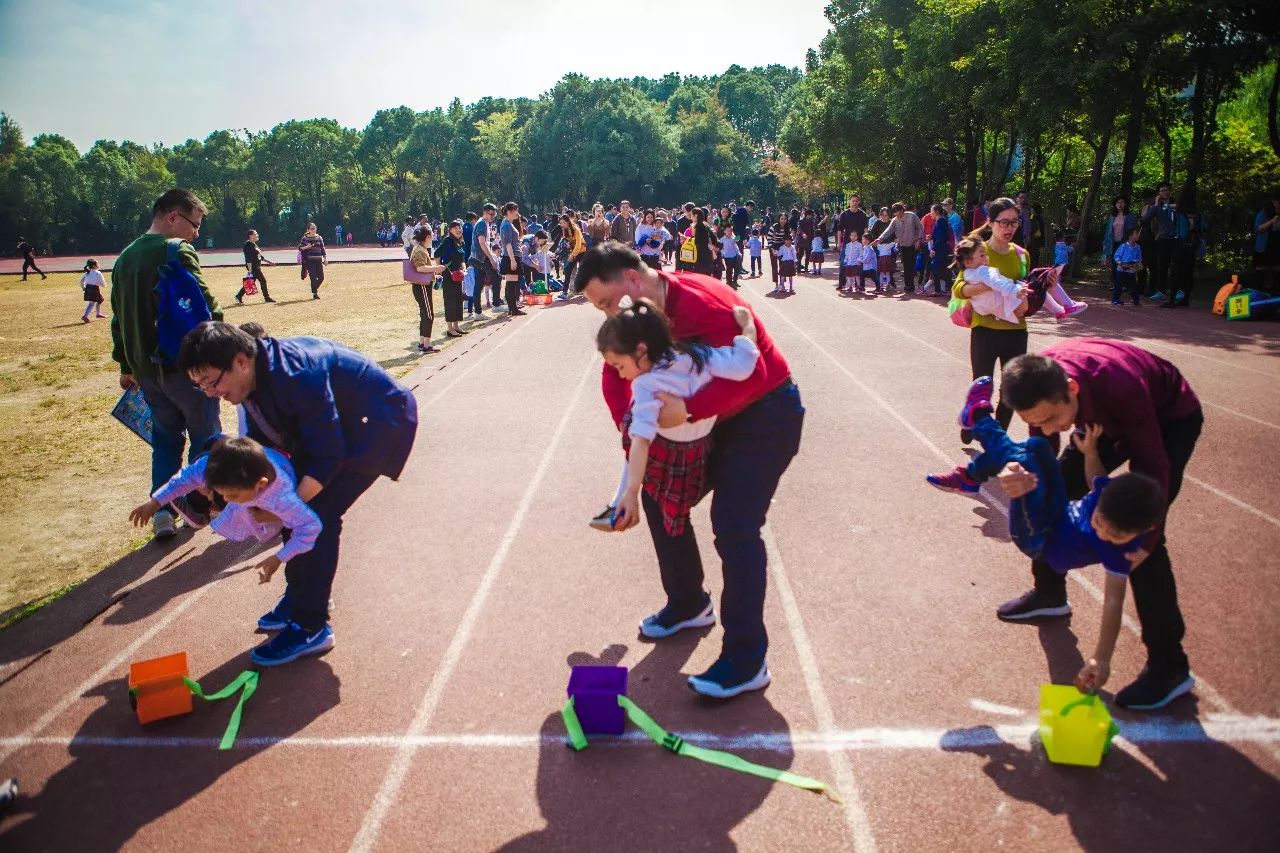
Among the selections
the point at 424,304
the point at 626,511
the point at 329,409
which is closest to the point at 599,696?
the point at 626,511

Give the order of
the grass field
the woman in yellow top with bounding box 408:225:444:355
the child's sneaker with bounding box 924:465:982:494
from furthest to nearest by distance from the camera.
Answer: the woman in yellow top with bounding box 408:225:444:355 < the grass field < the child's sneaker with bounding box 924:465:982:494

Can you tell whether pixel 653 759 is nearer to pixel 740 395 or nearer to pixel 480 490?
pixel 740 395

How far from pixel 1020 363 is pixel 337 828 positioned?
311 centimetres

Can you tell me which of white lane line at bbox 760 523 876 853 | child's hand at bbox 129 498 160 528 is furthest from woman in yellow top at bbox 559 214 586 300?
child's hand at bbox 129 498 160 528

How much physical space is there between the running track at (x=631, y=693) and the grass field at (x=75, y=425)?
1.93 ft

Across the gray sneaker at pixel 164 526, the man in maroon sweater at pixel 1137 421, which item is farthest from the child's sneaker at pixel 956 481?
the gray sneaker at pixel 164 526

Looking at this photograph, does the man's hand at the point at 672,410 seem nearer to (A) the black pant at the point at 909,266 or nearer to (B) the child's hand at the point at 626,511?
(B) the child's hand at the point at 626,511

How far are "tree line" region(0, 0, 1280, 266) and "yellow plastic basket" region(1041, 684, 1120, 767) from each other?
15.7m

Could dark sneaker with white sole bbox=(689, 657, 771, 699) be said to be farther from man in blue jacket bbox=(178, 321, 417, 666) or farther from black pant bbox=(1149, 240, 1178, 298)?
black pant bbox=(1149, 240, 1178, 298)

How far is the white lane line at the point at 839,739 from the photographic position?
10.4 feet

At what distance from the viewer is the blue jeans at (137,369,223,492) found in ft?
16.9

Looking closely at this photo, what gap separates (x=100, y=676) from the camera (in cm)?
403

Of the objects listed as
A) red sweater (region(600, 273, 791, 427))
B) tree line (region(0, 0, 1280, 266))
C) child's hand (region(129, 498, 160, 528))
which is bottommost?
child's hand (region(129, 498, 160, 528))

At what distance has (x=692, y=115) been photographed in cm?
6812
